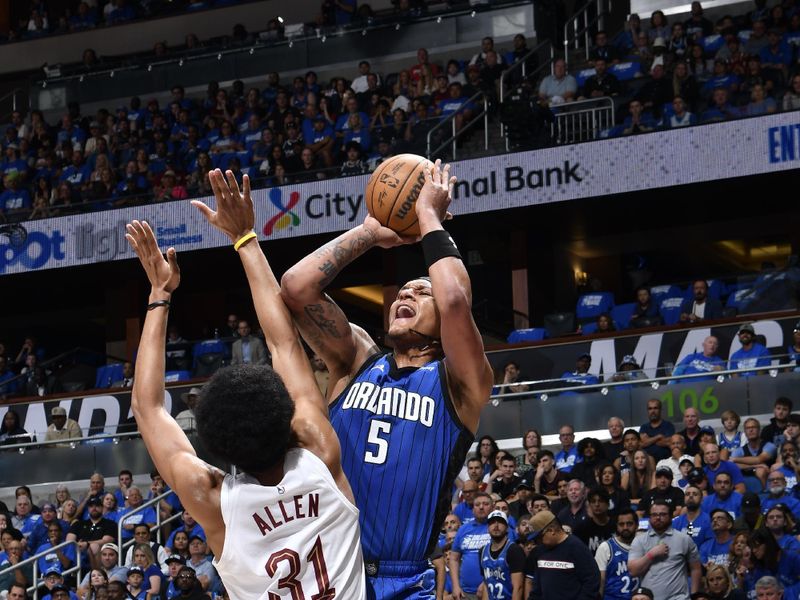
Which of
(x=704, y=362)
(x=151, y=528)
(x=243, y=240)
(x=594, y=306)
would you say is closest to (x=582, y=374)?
(x=704, y=362)

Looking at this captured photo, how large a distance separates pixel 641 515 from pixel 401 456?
7.04m

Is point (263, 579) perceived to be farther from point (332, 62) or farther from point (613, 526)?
point (332, 62)

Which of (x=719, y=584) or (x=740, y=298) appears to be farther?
(x=740, y=298)

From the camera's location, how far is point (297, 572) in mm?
3500

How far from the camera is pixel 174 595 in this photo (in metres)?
11.7

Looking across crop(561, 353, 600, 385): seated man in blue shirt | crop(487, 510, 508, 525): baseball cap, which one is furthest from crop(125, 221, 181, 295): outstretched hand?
crop(561, 353, 600, 385): seated man in blue shirt

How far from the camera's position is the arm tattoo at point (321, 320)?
4.23 meters

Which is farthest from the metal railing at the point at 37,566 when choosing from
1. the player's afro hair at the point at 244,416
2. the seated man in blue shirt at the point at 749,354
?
the player's afro hair at the point at 244,416

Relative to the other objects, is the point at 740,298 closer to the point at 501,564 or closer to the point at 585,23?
the point at 501,564

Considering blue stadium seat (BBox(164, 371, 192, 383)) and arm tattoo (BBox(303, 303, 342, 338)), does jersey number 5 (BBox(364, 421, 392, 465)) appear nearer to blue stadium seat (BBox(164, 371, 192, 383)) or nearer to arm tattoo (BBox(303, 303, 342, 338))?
arm tattoo (BBox(303, 303, 342, 338))

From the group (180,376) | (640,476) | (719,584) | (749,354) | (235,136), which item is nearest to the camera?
(719,584)

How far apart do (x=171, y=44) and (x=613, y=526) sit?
61.8ft

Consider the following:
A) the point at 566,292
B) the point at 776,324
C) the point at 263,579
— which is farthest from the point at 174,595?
the point at 566,292

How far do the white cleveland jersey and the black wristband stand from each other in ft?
2.93
